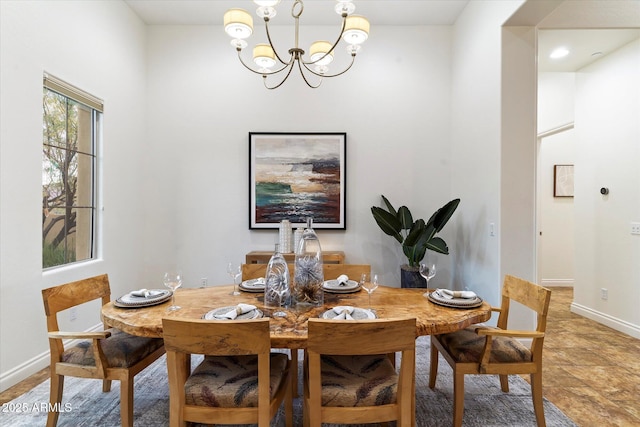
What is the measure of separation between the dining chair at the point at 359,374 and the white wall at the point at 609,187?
328 cm

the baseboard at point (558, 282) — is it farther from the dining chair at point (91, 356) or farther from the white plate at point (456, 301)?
the dining chair at point (91, 356)

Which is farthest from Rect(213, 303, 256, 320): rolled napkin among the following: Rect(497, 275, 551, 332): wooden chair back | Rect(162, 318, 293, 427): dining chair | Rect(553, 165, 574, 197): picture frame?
Rect(553, 165, 574, 197): picture frame

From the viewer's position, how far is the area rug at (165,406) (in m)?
1.87

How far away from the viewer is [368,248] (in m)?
3.92

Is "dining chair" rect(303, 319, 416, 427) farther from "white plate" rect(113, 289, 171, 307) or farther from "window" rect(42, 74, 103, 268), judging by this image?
"window" rect(42, 74, 103, 268)

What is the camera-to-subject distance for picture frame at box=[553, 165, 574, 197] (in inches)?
204

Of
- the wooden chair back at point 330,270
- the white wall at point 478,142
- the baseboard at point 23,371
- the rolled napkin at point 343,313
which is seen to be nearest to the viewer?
the rolled napkin at point 343,313

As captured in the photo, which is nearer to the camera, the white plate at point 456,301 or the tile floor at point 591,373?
the white plate at point 456,301

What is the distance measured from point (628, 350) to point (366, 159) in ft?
10.0

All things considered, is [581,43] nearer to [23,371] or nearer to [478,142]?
[478,142]

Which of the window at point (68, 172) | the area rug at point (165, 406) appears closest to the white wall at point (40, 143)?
the window at point (68, 172)

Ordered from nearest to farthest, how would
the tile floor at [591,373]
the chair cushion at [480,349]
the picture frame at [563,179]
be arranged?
1. the chair cushion at [480,349]
2. the tile floor at [591,373]
3. the picture frame at [563,179]

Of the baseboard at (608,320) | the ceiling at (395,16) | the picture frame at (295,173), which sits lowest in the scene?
the baseboard at (608,320)

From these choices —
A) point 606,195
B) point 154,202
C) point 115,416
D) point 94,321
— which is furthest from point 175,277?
point 606,195
